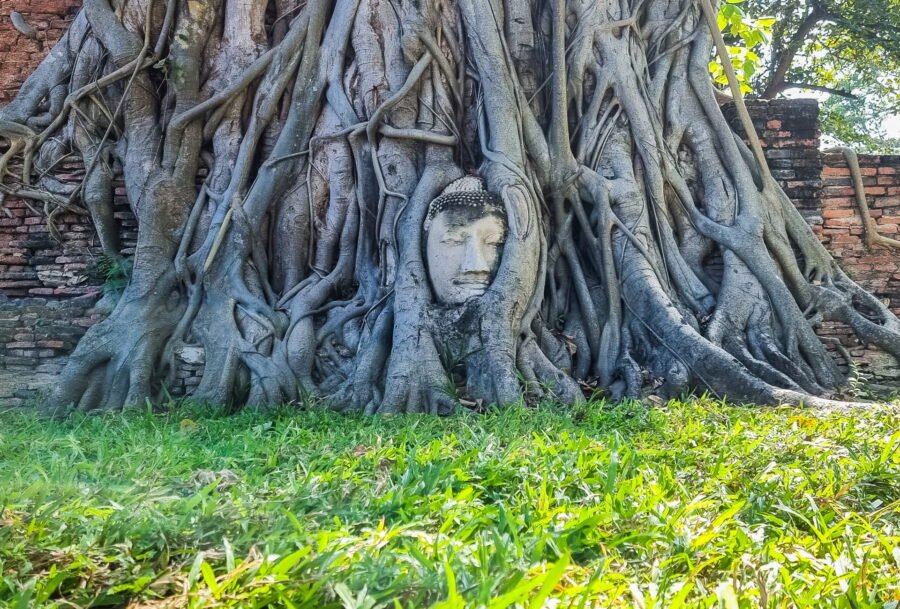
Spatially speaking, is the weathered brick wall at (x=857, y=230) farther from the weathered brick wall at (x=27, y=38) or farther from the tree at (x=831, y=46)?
the weathered brick wall at (x=27, y=38)

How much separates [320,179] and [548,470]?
2.90m

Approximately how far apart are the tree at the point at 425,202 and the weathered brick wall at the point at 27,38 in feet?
2.28

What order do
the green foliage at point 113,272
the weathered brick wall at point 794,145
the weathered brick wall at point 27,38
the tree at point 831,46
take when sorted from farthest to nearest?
1. the tree at point 831,46
2. the weathered brick wall at point 27,38
3. the weathered brick wall at point 794,145
4. the green foliage at point 113,272

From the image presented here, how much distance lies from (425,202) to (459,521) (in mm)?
2643

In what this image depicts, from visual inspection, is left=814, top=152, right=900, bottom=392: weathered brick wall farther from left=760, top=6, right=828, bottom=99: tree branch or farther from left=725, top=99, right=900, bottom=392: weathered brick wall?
left=760, top=6, right=828, bottom=99: tree branch

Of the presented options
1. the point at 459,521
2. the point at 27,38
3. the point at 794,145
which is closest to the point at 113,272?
the point at 27,38

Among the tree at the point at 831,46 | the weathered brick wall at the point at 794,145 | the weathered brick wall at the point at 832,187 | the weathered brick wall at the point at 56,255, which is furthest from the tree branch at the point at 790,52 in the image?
the weathered brick wall at the point at 56,255

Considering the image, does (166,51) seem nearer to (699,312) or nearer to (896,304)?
(699,312)

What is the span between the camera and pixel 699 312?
4.17 m

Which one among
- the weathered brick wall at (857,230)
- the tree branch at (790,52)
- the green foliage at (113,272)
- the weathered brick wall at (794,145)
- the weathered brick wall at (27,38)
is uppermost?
the tree branch at (790,52)

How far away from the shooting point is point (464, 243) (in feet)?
12.3

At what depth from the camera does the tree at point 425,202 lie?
3.73 meters

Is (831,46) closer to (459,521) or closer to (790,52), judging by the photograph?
(790,52)

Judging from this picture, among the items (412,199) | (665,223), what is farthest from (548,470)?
(665,223)
